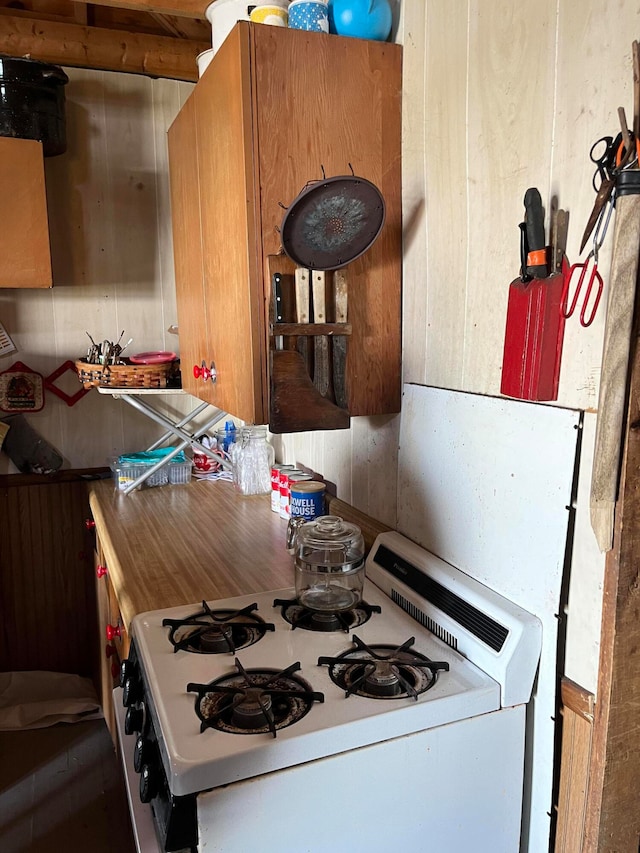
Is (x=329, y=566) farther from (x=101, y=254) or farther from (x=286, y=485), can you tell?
(x=101, y=254)

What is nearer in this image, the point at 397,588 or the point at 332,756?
the point at 332,756

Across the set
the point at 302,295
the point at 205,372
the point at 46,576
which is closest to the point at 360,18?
the point at 302,295

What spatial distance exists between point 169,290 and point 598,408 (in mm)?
2000

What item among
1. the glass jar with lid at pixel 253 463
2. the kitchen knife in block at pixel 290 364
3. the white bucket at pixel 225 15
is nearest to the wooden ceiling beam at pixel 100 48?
the white bucket at pixel 225 15

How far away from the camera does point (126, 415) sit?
2.57 metres

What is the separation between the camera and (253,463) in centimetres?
227

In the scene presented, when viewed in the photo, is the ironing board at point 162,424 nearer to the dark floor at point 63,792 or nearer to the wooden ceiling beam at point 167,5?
the dark floor at point 63,792

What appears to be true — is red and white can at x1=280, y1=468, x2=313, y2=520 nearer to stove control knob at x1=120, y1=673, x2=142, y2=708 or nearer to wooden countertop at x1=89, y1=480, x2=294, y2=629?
wooden countertop at x1=89, y1=480, x2=294, y2=629

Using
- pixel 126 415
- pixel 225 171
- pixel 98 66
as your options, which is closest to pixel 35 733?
pixel 126 415

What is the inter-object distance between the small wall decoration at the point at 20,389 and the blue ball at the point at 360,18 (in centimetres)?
164

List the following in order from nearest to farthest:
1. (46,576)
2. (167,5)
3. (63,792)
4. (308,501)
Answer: (308,501), (167,5), (63,792), (46,576)

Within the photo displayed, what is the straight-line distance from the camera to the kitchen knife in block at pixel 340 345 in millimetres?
1372

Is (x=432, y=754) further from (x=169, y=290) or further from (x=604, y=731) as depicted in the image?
(x=169, y=290)

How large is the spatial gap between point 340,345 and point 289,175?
1.20 ft
